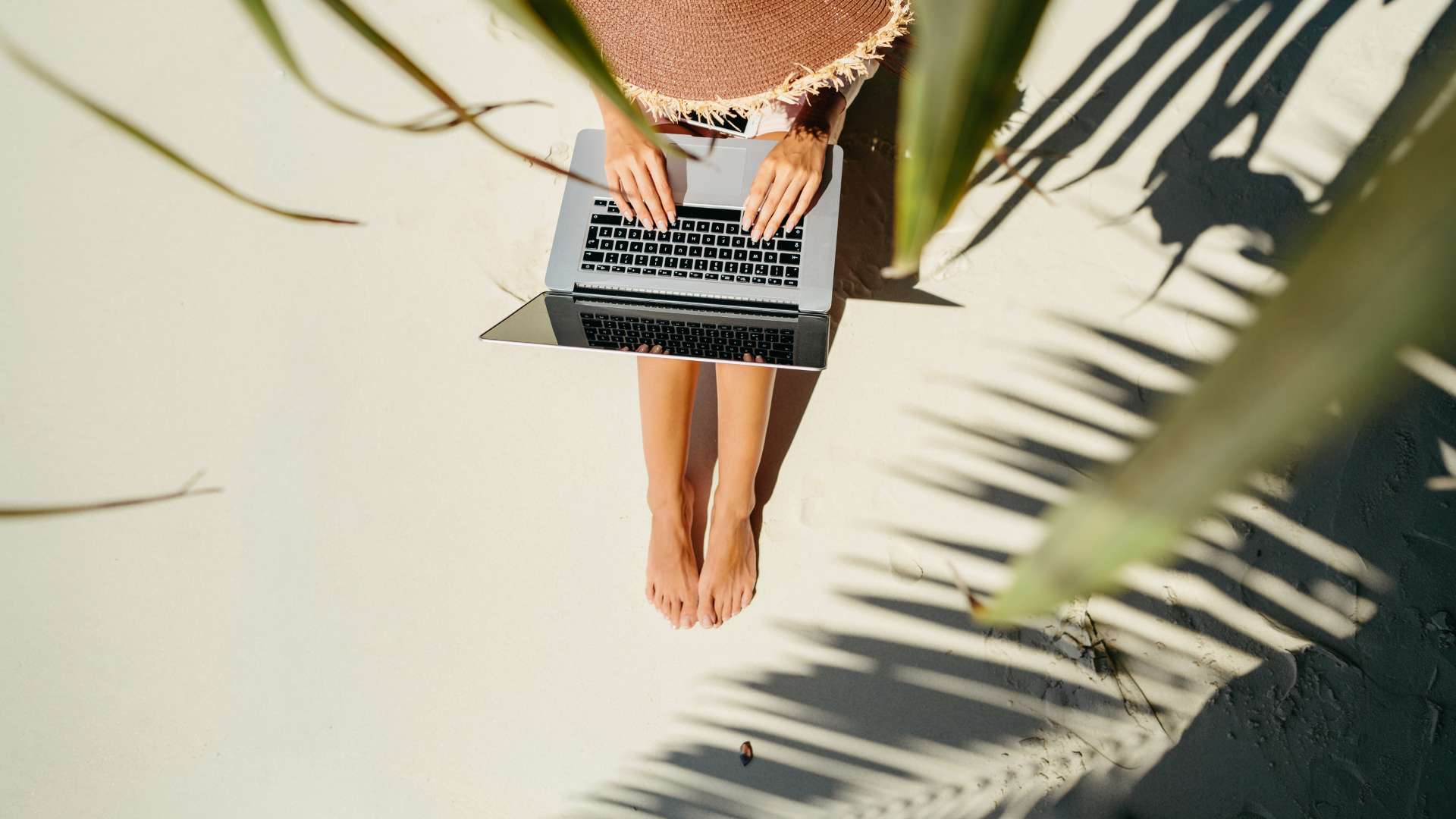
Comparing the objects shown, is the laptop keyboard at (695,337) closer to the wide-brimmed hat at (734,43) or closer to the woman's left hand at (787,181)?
the woman's left hand at (787,181)

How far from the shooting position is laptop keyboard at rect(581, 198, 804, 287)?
40.1 inches

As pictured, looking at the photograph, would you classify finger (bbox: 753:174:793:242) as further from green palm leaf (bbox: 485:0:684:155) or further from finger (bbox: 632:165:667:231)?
green palm leaf (bbox: 485:0:684:155)

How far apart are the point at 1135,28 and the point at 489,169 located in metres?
1.17

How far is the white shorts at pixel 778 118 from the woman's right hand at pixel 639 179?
5 cm

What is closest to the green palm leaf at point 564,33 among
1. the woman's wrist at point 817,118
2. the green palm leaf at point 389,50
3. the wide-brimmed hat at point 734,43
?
the green palm leaf at point 389,50

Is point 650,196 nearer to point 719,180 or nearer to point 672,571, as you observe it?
point 719,180

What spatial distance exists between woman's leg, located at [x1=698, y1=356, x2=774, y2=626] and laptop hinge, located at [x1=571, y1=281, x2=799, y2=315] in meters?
0.12

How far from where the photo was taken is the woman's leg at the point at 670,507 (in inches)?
44.4

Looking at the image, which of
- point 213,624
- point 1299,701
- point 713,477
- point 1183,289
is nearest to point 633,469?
point 713,477

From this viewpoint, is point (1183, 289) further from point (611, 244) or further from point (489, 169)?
point (489, 169)

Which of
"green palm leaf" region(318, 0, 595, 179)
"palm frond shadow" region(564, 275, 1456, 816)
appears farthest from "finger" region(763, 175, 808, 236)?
"green palm leaf" region(318, 0, 595, 179)

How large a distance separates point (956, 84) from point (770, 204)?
90 cm

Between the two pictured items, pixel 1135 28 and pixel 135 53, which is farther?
pixel 135 53

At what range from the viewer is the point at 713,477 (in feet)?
4.14
